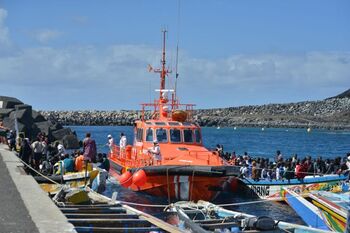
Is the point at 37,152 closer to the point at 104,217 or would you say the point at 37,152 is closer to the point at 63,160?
the point at 63,160

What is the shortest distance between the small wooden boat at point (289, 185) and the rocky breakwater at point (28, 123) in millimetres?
20302

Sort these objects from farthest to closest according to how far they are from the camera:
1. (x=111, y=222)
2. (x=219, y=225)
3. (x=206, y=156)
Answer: (x=206, y=156)
(x=219, y=225)
(x=111, y=222)

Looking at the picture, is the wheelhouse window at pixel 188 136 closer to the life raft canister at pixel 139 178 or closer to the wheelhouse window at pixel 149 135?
the wheelhouse window at pixel 149 135

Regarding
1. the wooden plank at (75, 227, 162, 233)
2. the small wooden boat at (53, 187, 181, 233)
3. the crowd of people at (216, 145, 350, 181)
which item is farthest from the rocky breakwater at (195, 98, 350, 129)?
the wooden plank at (75, 227, 162, 233)

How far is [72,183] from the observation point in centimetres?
1895

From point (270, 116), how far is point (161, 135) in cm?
16599

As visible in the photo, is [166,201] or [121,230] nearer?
[121,230]

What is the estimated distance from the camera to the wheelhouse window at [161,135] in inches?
967

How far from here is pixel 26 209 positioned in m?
11.1

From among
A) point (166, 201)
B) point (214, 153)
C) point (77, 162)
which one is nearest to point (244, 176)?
point (214, 153)

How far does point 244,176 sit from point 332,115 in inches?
6269

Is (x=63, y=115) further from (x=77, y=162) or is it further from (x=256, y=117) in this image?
(x=77, y=162)

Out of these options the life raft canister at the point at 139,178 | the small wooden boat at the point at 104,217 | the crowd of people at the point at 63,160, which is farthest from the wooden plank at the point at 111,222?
the life raft canister at the point at 139,178

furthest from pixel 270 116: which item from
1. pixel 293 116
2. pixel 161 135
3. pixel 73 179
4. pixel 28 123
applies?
pixel 73 179
